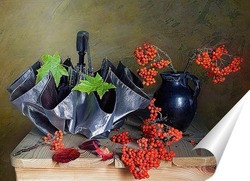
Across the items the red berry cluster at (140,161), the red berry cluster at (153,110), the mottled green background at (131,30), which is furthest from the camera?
the mottled green background at (131,30)

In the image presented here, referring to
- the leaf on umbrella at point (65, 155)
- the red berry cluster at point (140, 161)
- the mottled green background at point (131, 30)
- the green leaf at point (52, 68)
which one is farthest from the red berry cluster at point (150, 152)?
the mottled green background at point (131, 30)

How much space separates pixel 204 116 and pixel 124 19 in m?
0.42

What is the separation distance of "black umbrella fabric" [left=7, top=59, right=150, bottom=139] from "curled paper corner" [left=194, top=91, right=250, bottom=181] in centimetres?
43

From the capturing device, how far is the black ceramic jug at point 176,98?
1.12 meters

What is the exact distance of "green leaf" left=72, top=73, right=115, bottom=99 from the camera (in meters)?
1.05

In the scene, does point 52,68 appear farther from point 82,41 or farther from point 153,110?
point 153,110

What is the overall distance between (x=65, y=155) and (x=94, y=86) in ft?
0.60

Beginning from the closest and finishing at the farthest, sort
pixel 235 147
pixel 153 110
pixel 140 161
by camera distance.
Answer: pixel 235 147
pixel 140 161
pixel 153 110

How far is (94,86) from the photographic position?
1.06 m

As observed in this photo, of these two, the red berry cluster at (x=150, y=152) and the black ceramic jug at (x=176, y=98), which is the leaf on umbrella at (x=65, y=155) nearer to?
the red berry cluster at (x=150, y=152)

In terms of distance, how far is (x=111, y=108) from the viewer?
3.63 ft

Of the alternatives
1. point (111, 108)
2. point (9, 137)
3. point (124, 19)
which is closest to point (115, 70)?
point (111, 108)

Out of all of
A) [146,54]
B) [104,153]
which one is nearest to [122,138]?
[104,153]

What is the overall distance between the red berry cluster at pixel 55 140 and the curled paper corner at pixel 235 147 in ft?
1.56
